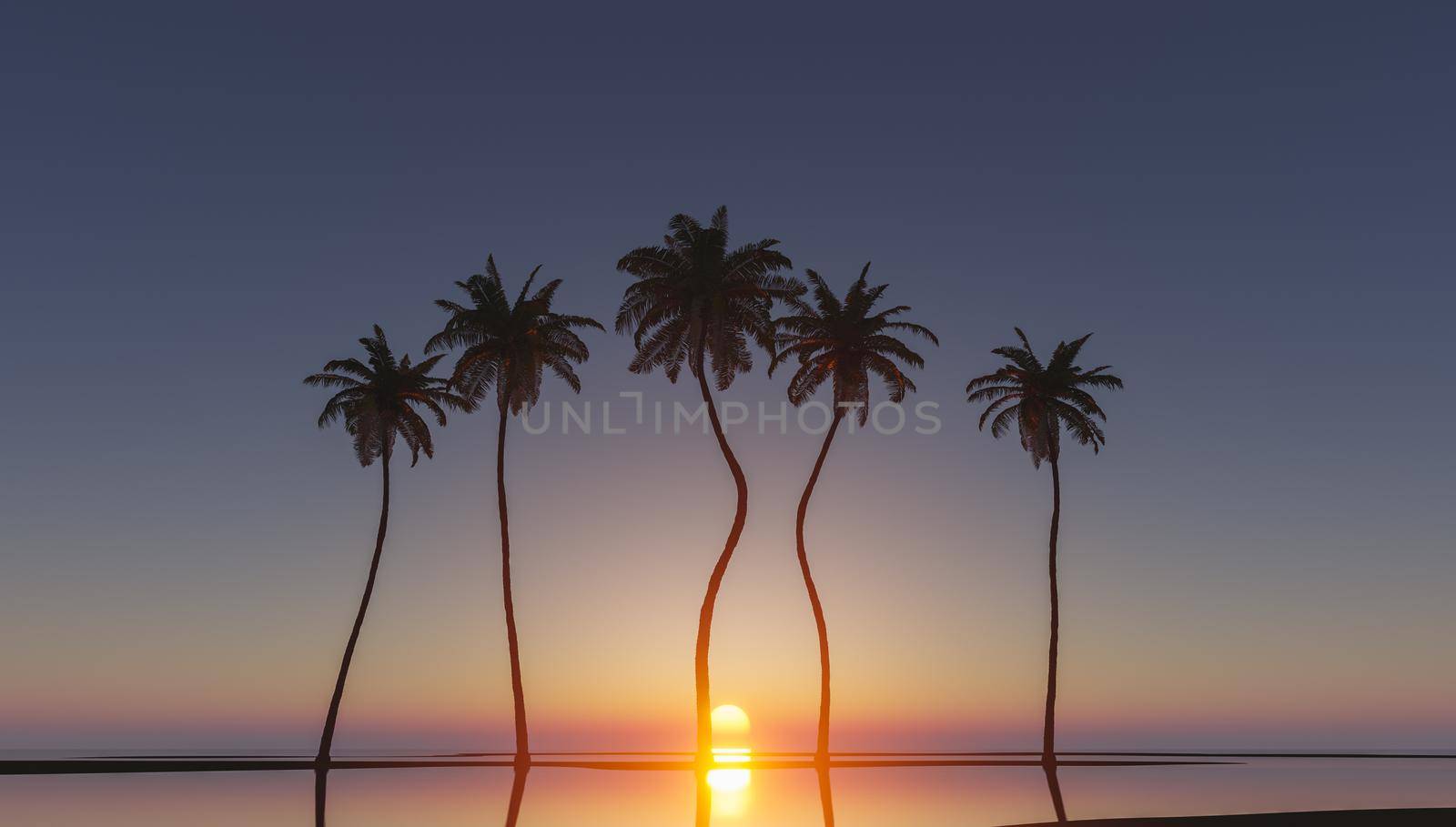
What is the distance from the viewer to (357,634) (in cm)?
5669

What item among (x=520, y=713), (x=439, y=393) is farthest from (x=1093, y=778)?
(x=439, y=393)

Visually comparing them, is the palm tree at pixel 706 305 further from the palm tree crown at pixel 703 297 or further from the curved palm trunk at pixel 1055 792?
the curved palm trunk at pixel 1055 792

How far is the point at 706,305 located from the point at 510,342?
1015 cm

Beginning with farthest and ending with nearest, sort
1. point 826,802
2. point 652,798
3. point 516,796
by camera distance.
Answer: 1. point 516,796
2. point 652,798
3. point 826,802

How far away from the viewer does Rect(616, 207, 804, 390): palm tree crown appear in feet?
161

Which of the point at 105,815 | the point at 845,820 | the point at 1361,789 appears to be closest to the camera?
the point at 845,820

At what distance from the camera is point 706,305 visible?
4897 cm

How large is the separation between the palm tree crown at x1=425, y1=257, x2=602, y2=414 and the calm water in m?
17.3

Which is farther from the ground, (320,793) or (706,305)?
(706,305)

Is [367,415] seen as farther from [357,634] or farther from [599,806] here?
[599,806]

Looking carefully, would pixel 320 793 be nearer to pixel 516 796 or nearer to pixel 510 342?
pixel 516 796

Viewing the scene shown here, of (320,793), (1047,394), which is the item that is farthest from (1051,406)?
(320,793)

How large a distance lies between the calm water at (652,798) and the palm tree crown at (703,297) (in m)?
17.6

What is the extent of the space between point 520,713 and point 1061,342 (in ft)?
104
